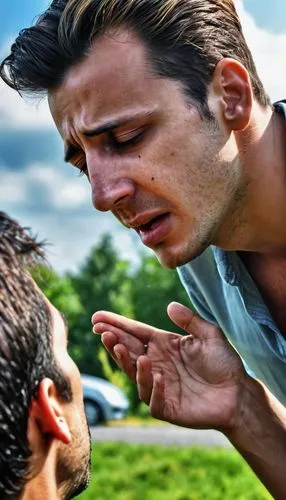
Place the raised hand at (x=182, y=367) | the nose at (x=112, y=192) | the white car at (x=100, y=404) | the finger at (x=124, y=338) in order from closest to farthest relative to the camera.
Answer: the nose at (x=112, y=192) < the raised hand at (x=182, y=367) < the finger at (x=124, y=338) < the white car at (x=100, y=404)

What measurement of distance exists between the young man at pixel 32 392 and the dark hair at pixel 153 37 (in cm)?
83

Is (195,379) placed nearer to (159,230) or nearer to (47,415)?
(159,230)

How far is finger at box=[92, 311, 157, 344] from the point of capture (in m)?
3.46

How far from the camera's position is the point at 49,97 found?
3.37 m

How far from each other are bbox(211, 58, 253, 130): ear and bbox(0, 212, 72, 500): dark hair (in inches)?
38.1

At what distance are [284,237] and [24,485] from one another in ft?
4.24

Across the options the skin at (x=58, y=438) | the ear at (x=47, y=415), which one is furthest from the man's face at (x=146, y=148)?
the ear at (x=47, y=415)

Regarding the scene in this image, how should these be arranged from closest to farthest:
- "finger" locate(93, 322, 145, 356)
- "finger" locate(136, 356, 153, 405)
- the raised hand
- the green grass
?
"finger" locate(136, 356, 153, 405) < the raised hand < "finger" locate(93, 322, 145, 356) < the green grass

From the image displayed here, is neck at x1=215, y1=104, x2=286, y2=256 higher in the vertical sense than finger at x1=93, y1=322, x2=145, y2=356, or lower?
higher


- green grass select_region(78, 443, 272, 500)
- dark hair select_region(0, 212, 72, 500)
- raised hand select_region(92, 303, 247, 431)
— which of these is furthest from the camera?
green grass select_region(78, 443, 272, 500)

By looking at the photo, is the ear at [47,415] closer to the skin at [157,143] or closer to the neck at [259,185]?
the skin at [157,143]

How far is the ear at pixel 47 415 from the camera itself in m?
2.53

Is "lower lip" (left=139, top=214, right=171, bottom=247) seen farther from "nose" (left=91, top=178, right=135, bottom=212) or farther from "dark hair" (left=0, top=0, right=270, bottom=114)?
"dark hair" (left=0, top=0, right=270, bottom=114)

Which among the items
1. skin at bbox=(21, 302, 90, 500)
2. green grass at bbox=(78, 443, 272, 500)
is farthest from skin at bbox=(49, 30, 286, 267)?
green grass at bbox=(78, 443, 272, 500)
